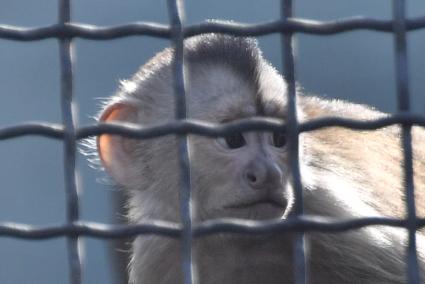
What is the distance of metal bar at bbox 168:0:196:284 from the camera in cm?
195

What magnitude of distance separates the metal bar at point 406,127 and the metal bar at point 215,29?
0.02 metres

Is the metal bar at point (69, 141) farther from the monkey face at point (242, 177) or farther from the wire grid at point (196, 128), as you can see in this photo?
the monkey face at point (242, 177)

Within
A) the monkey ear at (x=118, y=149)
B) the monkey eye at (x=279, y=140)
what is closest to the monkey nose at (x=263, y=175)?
the monkey eye at (x=279, y=140)

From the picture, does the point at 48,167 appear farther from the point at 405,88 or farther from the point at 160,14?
the point at 405,88

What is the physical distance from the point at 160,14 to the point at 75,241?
333 cm

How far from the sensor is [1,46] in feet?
16.7

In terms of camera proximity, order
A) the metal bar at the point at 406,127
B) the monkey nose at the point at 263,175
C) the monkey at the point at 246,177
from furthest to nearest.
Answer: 1. the monkey at the point at 246,177
2. the monkey nose at the point at 263,175
3. the metal bar at the point at 406,127

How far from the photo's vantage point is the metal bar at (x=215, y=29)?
198 centimetres

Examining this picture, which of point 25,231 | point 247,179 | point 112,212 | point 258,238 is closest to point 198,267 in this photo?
point 258,238

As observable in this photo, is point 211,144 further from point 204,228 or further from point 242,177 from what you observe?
point 204,228

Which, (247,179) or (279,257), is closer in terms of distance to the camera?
(247,179)

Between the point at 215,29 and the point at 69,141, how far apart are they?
1.01 feet

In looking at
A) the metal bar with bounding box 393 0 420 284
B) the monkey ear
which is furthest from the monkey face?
the metal bar with bounding box 393 0 420 284

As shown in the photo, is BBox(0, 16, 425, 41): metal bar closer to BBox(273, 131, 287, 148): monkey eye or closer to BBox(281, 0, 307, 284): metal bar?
BBox(281, 0, 307, 284): metal bar
